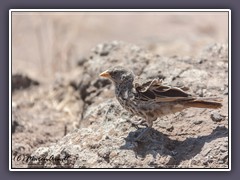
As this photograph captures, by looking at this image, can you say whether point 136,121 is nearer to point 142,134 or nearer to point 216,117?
point 142,134

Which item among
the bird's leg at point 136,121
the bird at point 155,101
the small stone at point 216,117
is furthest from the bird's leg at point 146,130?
the small stone at point 216,117

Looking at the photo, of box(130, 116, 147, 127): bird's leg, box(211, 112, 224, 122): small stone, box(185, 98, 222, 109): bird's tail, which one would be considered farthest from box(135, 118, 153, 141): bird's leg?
box(211, 112, 224, 122): small stone

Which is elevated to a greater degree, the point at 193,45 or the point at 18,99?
the point at 193,45

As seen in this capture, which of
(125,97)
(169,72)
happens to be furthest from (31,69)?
(125,97)

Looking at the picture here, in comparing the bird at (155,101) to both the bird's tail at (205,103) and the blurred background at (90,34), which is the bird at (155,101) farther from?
the blurred background at (90,34)

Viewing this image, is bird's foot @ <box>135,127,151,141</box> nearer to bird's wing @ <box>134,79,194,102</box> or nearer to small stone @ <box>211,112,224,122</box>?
bird's wing @ <box>134,79,194,102</box>
